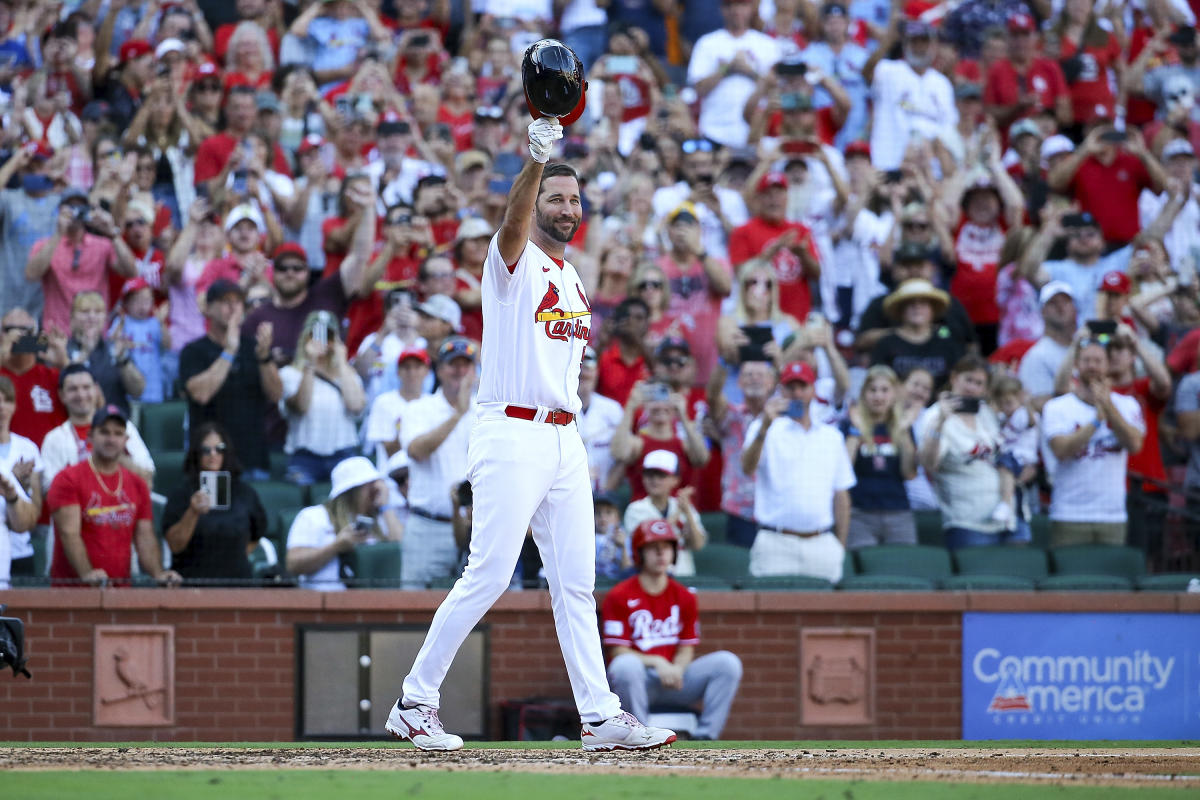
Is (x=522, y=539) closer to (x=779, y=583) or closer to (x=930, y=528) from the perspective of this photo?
(x=779, y=583)

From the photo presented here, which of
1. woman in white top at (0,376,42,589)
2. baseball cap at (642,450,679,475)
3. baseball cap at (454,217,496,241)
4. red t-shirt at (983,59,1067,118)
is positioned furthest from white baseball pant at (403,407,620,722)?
red t-shirt at (983,59,1067,118)

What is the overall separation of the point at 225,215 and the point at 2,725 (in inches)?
163

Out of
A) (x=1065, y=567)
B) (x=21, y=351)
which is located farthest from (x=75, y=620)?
(x=1065, y=567)

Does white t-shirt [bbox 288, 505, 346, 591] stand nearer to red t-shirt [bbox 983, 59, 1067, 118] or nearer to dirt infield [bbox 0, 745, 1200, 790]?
dirt infield [bbox 0, 745, 1200, 790]

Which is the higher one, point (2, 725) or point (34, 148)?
point (34, 148)

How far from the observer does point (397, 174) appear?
1278 centimetres

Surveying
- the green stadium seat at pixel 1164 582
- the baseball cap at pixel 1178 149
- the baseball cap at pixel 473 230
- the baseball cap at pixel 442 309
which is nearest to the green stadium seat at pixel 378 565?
the baseball cap at pixel 442 309

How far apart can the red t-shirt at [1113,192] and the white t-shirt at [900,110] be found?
1231mm

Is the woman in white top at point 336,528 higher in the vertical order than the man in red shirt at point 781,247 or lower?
lower

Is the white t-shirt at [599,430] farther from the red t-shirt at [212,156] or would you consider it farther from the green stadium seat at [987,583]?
the red t-shirt at [212,156]

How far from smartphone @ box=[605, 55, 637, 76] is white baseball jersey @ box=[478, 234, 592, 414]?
8743mm

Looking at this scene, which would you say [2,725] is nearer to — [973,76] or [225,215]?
[225,215]

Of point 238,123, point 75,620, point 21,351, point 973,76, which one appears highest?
point 973,76

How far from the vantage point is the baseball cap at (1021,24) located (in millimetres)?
15312
